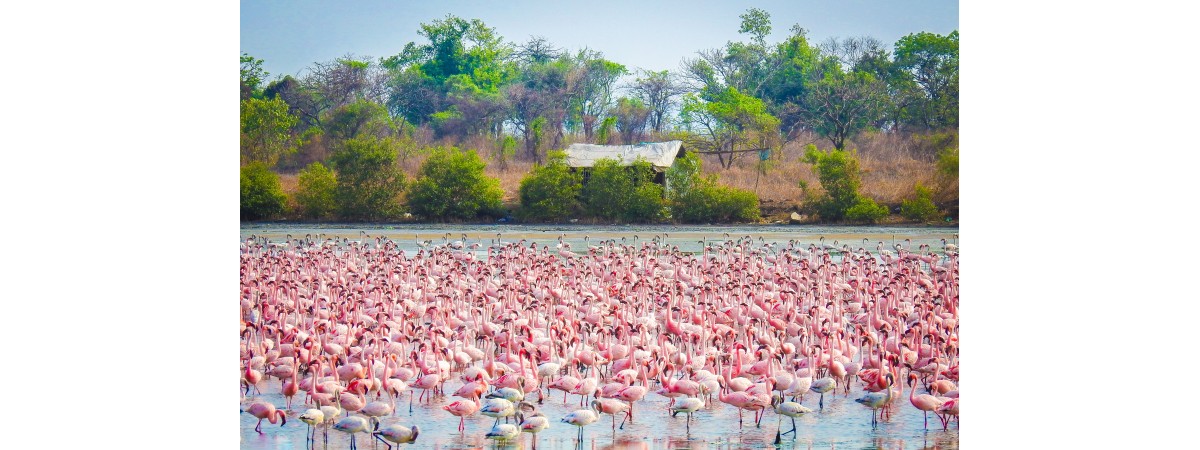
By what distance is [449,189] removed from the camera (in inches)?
660

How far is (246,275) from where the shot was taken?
10.7 meters

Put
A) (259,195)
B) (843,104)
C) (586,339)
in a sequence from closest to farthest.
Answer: (586,339), (259,195), (843,104)

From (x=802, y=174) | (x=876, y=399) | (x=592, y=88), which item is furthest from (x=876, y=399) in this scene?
(x=592, y=88)

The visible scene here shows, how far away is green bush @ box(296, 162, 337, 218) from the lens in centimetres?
1479

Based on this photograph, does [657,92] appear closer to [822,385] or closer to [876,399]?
[822,385]

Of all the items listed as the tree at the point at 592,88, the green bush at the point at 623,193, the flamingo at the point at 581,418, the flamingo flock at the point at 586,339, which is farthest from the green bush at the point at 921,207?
the flamingo at the point at 581,418

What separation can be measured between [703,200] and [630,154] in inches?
75.3

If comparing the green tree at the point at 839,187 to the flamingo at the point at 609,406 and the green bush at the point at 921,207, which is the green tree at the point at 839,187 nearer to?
the green bush at the point at 921,207

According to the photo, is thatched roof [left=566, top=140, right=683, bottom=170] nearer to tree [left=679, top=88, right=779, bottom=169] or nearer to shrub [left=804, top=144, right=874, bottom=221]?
tree [left=679, top=88, right=779, bottom=169]

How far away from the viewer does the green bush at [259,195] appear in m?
14.3

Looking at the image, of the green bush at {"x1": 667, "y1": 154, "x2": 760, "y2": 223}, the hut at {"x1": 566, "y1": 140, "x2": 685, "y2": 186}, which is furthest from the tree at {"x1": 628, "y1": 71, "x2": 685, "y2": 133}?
the green bush at {"x1": 667, "y1": 154, "x2": 760, "y2": 223}
